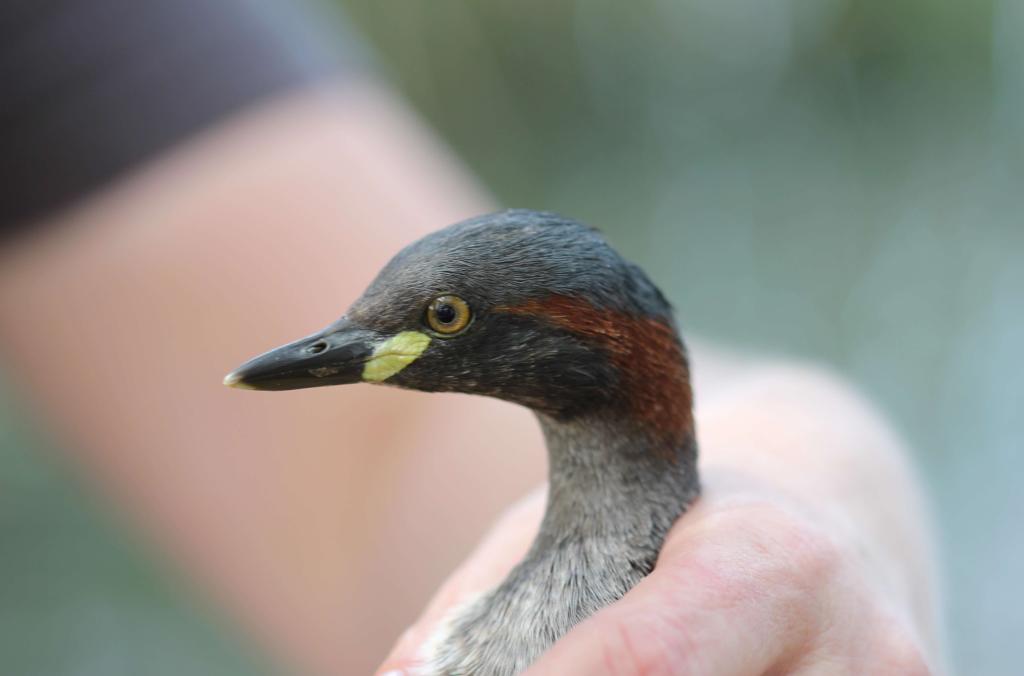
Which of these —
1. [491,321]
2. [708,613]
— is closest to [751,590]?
[708,613]

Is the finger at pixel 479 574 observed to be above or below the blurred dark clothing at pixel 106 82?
below

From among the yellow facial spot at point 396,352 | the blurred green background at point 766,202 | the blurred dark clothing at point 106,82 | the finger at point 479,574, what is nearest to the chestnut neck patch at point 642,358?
the yellow facial spot at point 396,352

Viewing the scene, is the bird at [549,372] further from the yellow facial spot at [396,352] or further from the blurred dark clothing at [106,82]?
the blurred dark clothing at [106,82]

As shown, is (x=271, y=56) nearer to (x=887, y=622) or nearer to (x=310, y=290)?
(x=310, y=290)

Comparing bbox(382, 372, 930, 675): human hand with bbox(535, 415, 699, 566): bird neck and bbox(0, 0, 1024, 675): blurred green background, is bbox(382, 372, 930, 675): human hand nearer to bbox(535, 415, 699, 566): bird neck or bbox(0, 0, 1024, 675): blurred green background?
bbox(535, 415, 699, 566): bird neck

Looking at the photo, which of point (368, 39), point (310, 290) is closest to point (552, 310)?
point (310, 290)

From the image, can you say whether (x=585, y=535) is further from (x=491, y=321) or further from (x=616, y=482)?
(x=491, y=321)

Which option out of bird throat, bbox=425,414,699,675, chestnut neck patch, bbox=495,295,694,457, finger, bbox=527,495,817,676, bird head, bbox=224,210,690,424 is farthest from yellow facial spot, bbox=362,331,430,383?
finger, bbox=527,495,817,676
